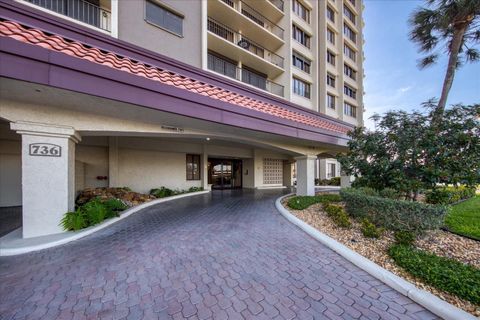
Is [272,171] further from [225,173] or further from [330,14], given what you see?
[330,14]

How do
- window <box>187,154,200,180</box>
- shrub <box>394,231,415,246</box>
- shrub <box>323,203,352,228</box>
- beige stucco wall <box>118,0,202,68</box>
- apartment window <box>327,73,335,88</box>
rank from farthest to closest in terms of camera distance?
apartment window <box>327,73,335,88</box> < window <box>187,154,200,180</box> < beige stucco wall <box>118,0,202,68</box> < shrub <box>323,203,352,228</box> < shrub <box>394,231,415,246</box>

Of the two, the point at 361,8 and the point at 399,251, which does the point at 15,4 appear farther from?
the point at 361,8

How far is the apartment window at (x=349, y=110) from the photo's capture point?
25.9 m

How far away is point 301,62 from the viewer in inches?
784

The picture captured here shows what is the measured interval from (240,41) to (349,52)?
1985 centimetres

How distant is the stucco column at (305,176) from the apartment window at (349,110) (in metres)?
18.3

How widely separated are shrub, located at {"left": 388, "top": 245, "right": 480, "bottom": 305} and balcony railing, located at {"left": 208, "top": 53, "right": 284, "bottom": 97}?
13826mm

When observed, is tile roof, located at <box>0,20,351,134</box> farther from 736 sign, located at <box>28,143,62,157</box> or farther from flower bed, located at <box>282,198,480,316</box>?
flower bed, located at <box>282,198,480,316</box>

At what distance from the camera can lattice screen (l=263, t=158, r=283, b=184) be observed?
1845 cm

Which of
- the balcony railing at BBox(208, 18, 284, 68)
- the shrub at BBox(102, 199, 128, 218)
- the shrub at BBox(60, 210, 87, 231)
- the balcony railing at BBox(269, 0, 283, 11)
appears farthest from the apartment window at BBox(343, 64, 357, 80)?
the shrub at BBox(60, 210, 87, 231)

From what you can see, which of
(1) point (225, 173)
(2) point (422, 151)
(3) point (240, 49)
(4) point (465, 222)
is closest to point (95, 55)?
(2) point (422, 151)

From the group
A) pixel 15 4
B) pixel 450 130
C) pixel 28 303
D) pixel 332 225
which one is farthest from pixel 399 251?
pixel 15 4

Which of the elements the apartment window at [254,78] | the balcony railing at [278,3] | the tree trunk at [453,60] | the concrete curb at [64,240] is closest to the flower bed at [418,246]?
the concrete curb at [64,240]

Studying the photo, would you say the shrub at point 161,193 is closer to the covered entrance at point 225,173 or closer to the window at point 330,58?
the covered entrance at point 225,173
